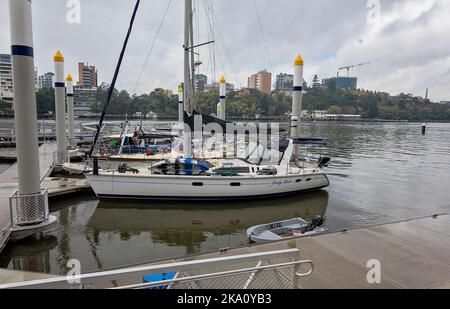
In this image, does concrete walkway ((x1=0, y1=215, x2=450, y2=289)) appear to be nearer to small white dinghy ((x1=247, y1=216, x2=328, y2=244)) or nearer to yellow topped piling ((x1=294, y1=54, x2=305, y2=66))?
→ small white dinghy ((x1=247, y1=216, x2=328, y2=244))

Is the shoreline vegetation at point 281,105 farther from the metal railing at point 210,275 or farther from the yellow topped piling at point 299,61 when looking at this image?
the metal railing at point 210,275

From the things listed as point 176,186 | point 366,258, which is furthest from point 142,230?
point 366,258

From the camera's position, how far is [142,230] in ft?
34.7

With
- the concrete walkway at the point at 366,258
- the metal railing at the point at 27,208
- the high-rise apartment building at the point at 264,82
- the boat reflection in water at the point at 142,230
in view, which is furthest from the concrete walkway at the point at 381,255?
the high-rise apartment building at the point at 264,82

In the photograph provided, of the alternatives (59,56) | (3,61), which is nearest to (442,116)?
(59,56)

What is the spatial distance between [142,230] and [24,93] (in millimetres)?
5607

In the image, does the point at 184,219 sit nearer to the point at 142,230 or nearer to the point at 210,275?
the point at 142,230

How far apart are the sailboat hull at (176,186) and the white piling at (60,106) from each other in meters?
6.35

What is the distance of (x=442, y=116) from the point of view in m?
157

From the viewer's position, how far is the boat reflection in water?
8.27 metres

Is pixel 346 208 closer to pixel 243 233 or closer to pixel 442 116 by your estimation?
pixel 243 233

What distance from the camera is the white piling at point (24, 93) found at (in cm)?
763

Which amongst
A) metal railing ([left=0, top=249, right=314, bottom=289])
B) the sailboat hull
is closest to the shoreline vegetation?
the sailboat hull
